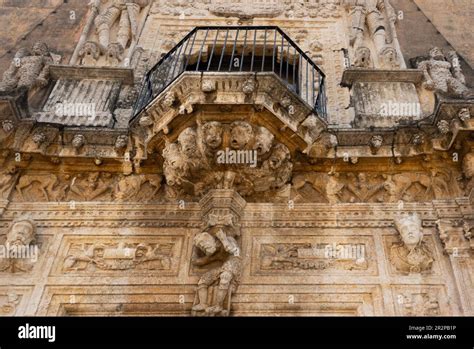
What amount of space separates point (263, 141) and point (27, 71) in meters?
3.36

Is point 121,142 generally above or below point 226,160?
above

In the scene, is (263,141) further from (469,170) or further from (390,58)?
(390,58)

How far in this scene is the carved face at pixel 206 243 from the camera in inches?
196

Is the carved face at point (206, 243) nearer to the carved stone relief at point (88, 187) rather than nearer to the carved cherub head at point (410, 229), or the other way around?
the carved stone relief at point (88, 187)

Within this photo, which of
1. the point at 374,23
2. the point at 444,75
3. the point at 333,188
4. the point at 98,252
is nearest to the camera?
the point at 98,252

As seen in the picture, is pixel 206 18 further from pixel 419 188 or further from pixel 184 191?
pixel 419 188

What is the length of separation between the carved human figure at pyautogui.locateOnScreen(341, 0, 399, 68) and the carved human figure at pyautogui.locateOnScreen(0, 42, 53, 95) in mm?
4007

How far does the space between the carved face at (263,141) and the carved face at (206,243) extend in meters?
0.97

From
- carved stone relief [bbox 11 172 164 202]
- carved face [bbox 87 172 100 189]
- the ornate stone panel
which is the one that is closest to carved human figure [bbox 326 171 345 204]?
the ornate stone panel

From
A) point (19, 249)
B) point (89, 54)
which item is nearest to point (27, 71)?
point (89, 54)

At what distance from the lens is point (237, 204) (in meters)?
5.42

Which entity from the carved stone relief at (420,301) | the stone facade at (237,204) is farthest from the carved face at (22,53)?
the carved stone relief at (420,301)
